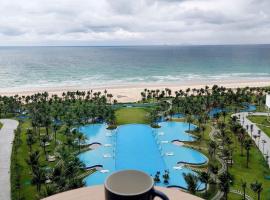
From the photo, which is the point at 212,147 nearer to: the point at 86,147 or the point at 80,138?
the point at 80,138

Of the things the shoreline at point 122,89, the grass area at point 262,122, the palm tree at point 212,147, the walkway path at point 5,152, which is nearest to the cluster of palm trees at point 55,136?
the walkway path at point 5,152

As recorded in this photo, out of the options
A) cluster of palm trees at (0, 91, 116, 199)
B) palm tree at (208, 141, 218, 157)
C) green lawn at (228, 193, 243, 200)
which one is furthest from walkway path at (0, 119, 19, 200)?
palm tree at (208, 141, 218, 157)

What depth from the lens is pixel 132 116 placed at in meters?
71.7

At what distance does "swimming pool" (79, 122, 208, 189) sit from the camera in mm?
43250

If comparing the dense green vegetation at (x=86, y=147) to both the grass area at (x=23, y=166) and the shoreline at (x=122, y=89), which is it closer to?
the grass area at (x=23, y=166)

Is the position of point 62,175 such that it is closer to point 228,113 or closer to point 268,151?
point 268,151

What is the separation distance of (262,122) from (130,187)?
62800 millimetres

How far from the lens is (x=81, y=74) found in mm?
152125

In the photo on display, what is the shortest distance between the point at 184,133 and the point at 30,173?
30.0 meters

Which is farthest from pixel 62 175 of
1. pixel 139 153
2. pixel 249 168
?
pixel 249 168

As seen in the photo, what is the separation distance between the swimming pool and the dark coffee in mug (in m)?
32.2

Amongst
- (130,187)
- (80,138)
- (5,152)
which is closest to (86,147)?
(80,138)

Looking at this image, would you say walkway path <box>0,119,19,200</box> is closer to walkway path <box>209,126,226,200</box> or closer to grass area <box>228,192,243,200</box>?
walkway path <box>209,126,226,200</box>

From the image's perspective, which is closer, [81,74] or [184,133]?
[184,133]
